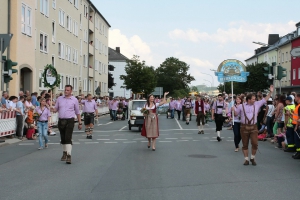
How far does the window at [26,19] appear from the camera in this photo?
3334cm

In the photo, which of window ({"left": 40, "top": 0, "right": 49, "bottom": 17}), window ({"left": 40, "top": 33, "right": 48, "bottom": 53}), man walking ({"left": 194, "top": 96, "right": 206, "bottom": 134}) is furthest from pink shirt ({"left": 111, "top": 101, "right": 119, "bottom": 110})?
man walking ({"left": 194, "top": 96, "right": 206, "bottom": 134})

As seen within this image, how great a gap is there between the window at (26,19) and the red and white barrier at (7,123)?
15.3 m

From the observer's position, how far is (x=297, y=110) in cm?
1305

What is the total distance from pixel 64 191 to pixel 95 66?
204 feet

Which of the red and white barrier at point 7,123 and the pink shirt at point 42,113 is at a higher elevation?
the pink shirt at point 42,113

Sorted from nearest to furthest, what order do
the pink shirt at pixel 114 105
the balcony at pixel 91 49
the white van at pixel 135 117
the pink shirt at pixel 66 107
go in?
the pink shirt at pixel 66 107 → the white van at pixel 135 117 → the pink shirt at pixel 114 105 → the balcony at pixel 91 49

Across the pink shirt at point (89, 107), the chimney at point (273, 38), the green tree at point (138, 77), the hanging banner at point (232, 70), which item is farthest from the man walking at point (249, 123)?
the chimney at point (273, 38)

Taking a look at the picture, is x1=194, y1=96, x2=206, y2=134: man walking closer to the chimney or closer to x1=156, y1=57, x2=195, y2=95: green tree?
the chimney

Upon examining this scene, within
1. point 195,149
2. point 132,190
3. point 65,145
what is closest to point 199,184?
point 132,190

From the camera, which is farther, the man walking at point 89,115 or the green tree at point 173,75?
the green tree at point 173,75

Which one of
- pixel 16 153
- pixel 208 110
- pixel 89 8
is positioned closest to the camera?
pixel 16 153

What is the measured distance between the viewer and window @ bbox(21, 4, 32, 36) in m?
33.3

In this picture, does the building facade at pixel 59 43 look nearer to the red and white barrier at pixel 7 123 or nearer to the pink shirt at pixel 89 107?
the pink shirt at pixel 89 107

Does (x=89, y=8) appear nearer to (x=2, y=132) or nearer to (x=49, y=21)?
(x=49, y=21)
